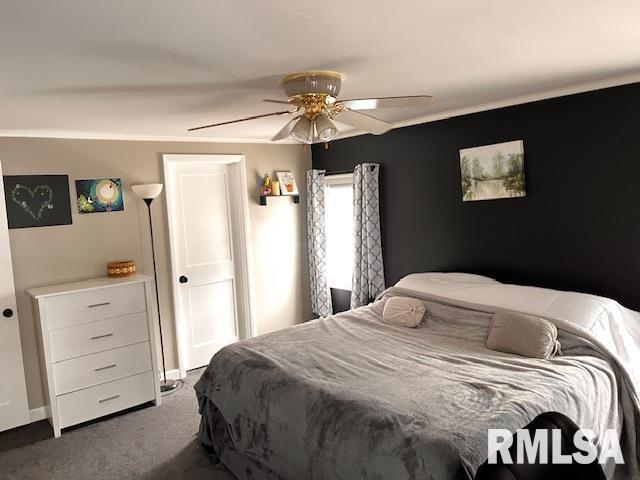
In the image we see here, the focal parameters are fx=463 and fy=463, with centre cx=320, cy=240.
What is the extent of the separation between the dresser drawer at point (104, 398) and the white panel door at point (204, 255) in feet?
2.34

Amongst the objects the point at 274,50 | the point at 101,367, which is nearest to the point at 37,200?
the point at 101,367

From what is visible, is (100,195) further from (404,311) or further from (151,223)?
(404,311)

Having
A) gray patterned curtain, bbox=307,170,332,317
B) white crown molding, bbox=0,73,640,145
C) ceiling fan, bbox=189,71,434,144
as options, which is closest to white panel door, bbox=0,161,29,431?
white crown molding, bbox=0,73,640,145

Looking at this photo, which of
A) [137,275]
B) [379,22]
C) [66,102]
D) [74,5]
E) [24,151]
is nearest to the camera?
[74,5]

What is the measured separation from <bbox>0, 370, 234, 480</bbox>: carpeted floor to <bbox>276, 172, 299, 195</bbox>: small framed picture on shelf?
2.25 meters

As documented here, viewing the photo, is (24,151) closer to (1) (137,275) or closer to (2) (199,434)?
(1) (137,275)

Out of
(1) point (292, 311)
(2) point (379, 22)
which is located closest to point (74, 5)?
(2) point (379, 22)

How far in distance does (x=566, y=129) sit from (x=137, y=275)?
11.2 ft

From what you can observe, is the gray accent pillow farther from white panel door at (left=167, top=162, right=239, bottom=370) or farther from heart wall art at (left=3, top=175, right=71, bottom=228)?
heart wall art at (left=3, top=175, right=71, bottom=228)

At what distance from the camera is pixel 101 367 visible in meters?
3.50

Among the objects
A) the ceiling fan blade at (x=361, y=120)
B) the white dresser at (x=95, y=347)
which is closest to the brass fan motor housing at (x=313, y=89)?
the ceiling fan blade at (x=361, y=120)

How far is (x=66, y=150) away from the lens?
12.0 ft

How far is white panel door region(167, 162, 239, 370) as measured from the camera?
14.4 feet

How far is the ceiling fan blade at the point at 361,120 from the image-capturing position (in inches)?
97.0
